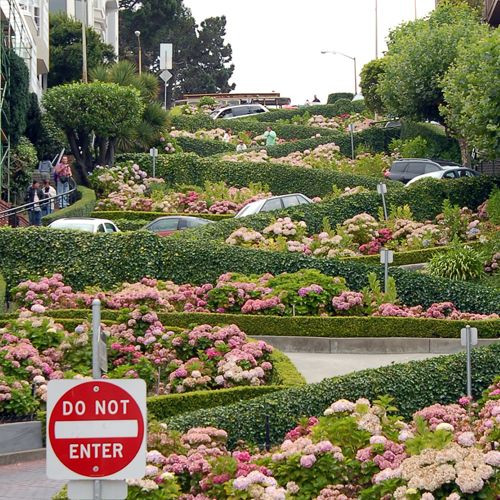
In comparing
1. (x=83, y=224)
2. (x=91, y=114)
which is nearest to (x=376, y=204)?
(x=83, y=224)

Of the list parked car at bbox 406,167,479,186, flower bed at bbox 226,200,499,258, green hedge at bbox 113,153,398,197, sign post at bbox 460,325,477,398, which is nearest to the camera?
sign post at bbox 460,325,477,398

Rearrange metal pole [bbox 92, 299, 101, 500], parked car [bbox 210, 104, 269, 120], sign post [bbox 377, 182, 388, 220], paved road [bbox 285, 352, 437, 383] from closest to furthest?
1. metal pole [bbox 92, 299, 101, 500]
2. paved road [bbox 285, 352, 437, 383]
3. sign post [bbox 377, 182, 388, 220]
4. parked car [bbox 210, 104, 269, 120]

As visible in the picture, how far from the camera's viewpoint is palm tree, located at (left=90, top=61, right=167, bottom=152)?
54306 millimetres

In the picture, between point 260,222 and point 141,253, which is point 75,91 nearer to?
point 260,222

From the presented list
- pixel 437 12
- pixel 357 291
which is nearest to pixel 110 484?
pixel 357 291

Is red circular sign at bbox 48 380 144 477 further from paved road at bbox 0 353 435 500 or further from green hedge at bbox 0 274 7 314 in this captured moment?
green hedge at bbox 0 274 7 314

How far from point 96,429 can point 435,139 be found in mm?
49843

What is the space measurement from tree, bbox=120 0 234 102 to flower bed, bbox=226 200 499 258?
271 ft

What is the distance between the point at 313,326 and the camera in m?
24.8

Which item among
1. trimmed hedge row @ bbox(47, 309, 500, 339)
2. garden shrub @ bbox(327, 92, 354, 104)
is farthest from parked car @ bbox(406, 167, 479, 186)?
garden shrub @ bbox(327, 92, 354, 104)

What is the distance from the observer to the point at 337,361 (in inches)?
930

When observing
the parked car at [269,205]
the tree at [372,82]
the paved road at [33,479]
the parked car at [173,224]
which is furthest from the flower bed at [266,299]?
the tree at [372,82]

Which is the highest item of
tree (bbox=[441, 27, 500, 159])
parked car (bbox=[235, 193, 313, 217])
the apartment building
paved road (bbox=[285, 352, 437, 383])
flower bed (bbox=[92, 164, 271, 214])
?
the apartment building

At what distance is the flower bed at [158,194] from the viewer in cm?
4356
